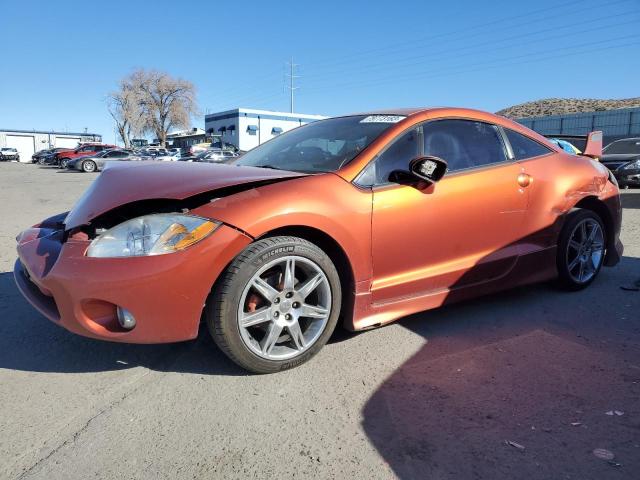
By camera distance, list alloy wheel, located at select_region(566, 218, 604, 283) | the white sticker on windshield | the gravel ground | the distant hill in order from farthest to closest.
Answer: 1. the distant hill
2. alloy wheel, located at select_region(566, 218, 604, 283)
3. the white sticker on windshield
4. the gravel ground

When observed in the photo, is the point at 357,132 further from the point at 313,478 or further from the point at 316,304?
the point at 313,478

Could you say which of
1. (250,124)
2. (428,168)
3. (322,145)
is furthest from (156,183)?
(250,124)

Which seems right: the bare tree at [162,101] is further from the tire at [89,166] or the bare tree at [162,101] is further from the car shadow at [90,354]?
the car shadow at [90,354]

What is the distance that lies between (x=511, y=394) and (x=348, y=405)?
81cm

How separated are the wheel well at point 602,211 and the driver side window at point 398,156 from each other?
1725mm

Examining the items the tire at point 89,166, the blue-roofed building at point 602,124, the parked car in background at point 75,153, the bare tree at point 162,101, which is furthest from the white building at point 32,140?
the blue-roofed building at point 602,124

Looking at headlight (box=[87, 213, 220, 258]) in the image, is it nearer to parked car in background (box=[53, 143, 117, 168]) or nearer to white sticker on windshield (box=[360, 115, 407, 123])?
white sticker on windshield (box=[360, 115, 407, 123])

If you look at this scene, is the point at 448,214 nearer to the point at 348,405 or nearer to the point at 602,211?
the point at 348,405

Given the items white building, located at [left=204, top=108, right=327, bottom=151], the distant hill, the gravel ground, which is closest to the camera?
the gravel ground

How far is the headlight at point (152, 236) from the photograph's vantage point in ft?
7.46

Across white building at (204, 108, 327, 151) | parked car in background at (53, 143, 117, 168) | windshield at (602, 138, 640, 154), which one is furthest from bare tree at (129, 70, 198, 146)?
windshield at (602, 138, 640, 154)

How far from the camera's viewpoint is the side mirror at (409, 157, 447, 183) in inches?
110

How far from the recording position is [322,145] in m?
3.30

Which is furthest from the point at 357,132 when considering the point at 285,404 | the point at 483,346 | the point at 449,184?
→ the point at 285,404
